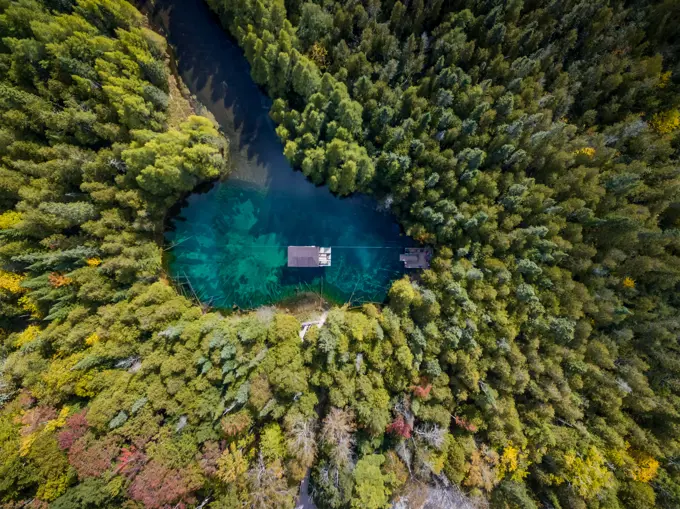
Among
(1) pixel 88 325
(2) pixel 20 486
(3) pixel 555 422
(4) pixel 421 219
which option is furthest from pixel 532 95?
(2) pixel 20 486

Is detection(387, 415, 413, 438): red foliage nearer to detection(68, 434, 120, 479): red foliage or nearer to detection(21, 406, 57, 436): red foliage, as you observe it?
detection(68, 434, 120, 479): red foliage

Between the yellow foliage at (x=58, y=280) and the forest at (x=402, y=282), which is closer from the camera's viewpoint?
the forest at (x=402, y=282)

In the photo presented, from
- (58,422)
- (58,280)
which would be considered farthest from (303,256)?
(58,422)

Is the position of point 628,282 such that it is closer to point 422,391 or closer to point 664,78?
point 664,78

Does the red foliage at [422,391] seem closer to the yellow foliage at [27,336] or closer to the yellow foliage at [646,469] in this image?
the yellow foliage at [646,469]

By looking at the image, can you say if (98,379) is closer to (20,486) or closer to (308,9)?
(20,486)

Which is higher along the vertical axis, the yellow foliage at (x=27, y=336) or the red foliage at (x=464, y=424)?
the yellow foliage at (x=27, y=336)

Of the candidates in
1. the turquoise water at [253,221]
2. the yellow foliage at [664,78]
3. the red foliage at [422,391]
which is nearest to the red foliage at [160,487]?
the turquoise water at [253,221]
